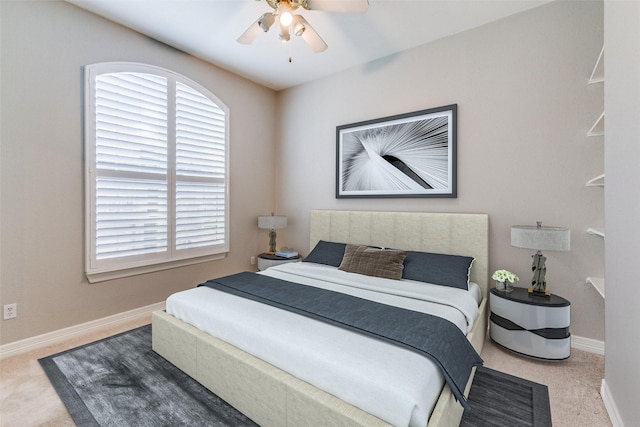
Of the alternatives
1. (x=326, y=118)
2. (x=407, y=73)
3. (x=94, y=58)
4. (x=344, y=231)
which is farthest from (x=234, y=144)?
(x=407, y=73)

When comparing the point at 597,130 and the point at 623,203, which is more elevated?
the point at 597,130

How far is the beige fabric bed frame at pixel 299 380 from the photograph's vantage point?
1.32 metres

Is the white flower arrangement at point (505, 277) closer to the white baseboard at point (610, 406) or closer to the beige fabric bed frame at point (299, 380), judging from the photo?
the beige fabric bed frame at point (299, 380)

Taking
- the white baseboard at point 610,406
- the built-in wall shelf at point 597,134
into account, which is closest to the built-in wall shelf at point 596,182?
the built-in wall shelf at point 597,134

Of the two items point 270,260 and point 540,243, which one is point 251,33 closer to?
point 270,260

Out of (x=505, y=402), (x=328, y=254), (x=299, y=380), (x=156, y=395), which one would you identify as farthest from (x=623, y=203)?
(x=156, y=395)

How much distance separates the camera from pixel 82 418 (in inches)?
64.3

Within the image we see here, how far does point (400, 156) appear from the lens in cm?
335

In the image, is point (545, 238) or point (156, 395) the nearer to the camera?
point (156, 395)

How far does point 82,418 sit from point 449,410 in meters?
1.98

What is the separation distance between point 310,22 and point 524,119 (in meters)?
2.19

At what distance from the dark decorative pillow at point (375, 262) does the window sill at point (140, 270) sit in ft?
5.91

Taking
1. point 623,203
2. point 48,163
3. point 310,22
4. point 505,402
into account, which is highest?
point 310,22

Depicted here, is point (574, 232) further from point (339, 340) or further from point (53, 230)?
point (53, 230)
